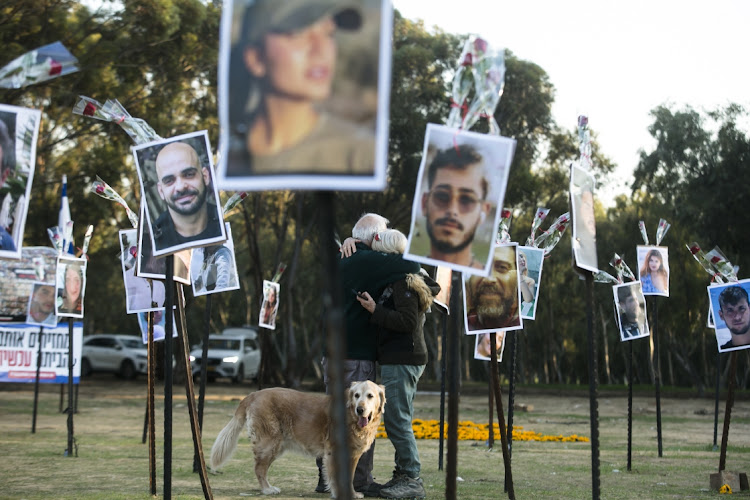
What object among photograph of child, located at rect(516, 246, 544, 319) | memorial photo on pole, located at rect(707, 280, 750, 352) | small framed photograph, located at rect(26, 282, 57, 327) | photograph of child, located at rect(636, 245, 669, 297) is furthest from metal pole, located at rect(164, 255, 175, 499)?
small framed photograph, located at rect(26, 282, 57, 327)

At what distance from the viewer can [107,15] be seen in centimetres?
2488

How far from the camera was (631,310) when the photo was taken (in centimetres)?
1310

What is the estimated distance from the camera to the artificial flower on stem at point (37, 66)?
14.3 feet

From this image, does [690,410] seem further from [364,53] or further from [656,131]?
[364,53]

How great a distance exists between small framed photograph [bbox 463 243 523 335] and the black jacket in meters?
0.49

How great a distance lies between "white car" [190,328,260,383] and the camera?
39094 mm

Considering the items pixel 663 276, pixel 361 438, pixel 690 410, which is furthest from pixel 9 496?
pixel 690 410

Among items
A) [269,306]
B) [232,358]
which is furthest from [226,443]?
[232,358]

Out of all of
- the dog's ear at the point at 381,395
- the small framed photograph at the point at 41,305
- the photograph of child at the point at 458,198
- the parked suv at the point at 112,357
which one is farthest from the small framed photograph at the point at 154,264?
the parked suv at the point at 112,357

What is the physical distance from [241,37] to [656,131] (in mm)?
32087

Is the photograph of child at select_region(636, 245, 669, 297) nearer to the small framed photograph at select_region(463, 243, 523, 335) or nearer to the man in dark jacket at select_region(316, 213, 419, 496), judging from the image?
the small framed photograph at select_region(463, 243, 523, 335)

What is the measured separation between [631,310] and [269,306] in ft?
25.7

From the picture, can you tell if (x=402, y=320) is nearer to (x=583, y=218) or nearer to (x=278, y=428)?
(x=278, y=428)

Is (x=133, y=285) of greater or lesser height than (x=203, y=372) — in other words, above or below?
above
